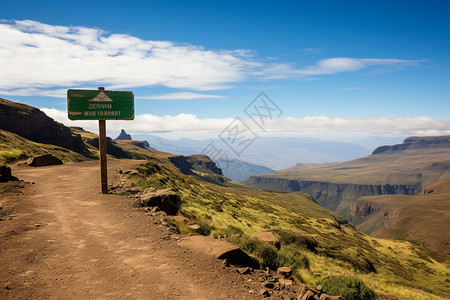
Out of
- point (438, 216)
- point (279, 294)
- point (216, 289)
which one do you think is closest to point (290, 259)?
point (279, 294)

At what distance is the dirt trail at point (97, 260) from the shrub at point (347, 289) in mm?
4369

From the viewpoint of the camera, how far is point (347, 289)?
9.70 m

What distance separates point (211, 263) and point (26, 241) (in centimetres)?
694

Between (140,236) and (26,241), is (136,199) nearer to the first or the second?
(140,236)

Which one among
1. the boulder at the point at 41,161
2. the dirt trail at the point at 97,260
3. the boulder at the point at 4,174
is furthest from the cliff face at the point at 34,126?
the dirt trail at the point at 97,260

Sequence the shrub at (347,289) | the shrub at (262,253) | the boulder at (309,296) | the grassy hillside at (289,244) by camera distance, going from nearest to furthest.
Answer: the boulder at (309,296)
the shrub at (347,289)
the shrub at (262,253)
the grassy hillside at (289,244)

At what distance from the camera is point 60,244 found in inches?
357

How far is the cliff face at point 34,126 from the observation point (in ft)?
299

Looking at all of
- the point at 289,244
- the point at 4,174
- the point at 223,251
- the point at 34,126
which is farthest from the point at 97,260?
the point at 34,126

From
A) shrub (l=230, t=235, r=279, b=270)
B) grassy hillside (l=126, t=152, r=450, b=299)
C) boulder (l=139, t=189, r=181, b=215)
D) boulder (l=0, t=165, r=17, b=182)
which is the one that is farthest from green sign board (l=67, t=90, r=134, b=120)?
shrub (l=230, t=235, r=279, b=270)

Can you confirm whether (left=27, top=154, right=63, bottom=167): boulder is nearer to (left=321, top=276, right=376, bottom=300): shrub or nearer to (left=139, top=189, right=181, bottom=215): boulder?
(left=139, top=189, right=181, bottom=215): boulder

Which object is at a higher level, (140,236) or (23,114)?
(23,114)

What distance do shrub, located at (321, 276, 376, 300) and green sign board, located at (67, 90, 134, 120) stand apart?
46.5 ft

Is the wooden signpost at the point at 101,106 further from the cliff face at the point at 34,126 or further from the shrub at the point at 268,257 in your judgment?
the cliff face at the point at 34,126
